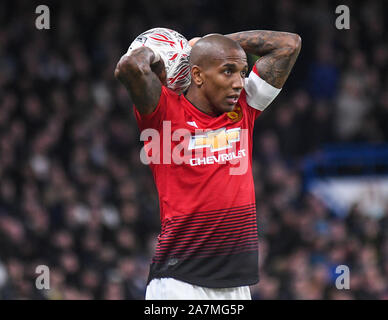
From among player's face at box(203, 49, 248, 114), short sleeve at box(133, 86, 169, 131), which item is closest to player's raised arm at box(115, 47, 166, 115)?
short sleeve at box(133, 86, 169, 131)

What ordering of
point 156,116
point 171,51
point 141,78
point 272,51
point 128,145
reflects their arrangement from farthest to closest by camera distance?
point 128,145 < point 272,51 < point 171,51 < point 156,116 < point 141,78

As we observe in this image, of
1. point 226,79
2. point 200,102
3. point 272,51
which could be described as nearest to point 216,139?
point 200,102

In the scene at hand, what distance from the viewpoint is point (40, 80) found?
12.7m

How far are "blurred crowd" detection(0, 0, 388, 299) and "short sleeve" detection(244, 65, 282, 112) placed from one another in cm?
590

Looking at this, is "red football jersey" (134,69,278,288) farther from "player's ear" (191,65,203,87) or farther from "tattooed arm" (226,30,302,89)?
"tattooed arm" (226,30,302,89)

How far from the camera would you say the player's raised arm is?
407 cm

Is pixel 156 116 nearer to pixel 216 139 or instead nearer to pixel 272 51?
pixel 216 139

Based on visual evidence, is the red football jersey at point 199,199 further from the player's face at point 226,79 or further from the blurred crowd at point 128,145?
the blurred crowd at point 128,145

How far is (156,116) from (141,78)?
0.91 ft

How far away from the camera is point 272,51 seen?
4.63m

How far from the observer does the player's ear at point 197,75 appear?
435 cm

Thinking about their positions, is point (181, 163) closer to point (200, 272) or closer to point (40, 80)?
point (200, 272)

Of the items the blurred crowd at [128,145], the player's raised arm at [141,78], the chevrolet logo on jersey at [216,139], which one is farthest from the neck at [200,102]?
the blurred crowd at [128,145]
